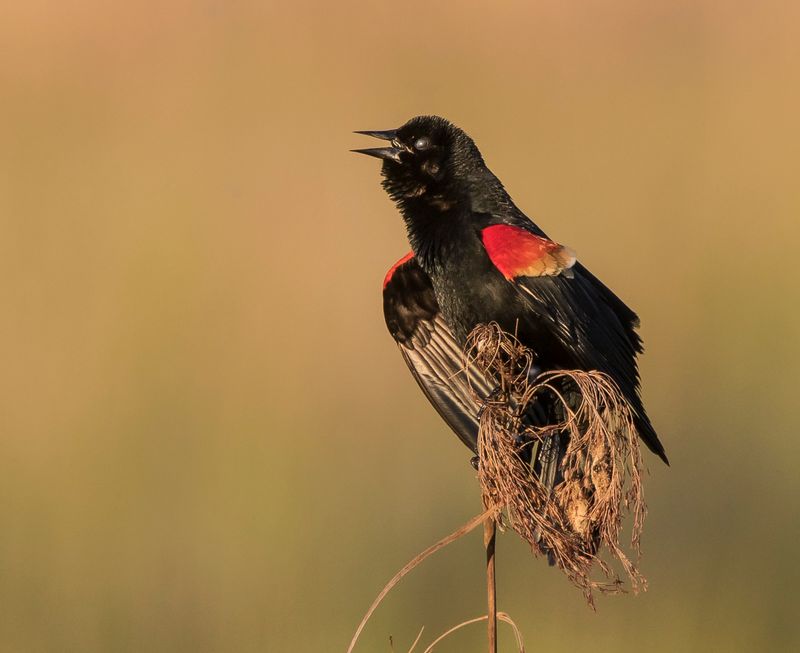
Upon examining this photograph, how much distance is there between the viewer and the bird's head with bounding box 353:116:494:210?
9.90 ft

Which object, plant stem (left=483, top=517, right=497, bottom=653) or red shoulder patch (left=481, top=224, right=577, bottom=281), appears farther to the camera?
red shoulder patch (left=481, top=224, right=577, bottom=281)

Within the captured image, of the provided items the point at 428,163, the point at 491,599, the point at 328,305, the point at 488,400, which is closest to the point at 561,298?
the point at 428,163

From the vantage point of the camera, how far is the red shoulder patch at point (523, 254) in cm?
274

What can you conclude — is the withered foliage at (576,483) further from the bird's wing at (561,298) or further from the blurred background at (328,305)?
the blurred background at (328,305)

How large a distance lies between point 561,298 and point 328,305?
1772 millimetres

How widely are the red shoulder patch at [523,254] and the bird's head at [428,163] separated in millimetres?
241

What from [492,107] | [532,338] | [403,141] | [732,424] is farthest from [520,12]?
[532,338]

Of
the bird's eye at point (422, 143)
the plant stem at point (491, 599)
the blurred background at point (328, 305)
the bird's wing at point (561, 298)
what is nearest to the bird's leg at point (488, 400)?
the plant stem at point (491, 599)

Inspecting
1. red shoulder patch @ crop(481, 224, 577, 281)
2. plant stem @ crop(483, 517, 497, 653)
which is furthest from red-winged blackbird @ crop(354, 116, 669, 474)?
plant stem @ crop(483, 517, 497, 653)

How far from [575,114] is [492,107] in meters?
0.34

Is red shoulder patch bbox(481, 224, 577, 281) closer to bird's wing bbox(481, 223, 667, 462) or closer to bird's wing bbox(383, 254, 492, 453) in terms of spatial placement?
bird's wing bbox(481, 223, 667, 462)

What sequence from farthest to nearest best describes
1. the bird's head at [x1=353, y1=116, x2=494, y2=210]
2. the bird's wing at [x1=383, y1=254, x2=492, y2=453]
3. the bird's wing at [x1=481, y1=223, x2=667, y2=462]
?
the bird's wing at [x1=383, y1=254, x2=492, y2=453]
the bird's head at [x1=353, y1=116, x2=494, y2=210]
the bird's wing at [x1=481, y1=223, x2=667, y2=462]

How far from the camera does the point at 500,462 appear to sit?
1.90m

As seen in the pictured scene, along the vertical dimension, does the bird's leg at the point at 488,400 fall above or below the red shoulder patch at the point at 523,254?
below
